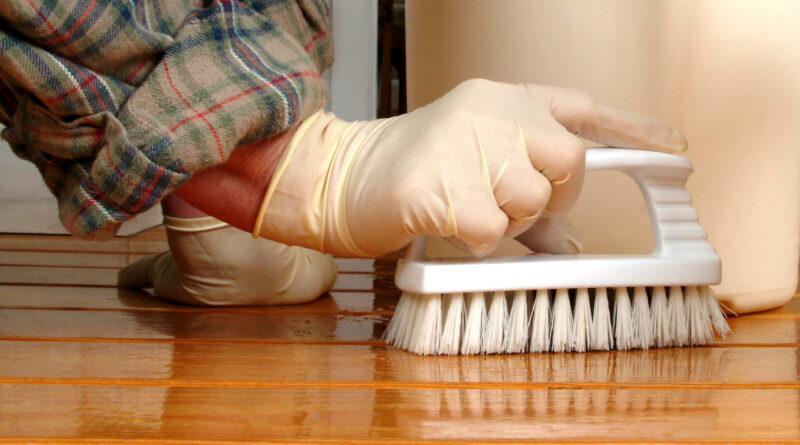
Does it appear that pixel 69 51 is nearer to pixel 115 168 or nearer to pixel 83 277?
pixel 115 168

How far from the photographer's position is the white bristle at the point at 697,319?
0.66m

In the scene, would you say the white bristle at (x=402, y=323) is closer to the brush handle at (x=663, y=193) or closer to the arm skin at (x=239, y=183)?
the brush handle at (x=663, y=193)

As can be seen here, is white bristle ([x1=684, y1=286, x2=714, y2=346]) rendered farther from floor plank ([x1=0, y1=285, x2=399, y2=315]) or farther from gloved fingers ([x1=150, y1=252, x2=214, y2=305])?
gloved fingers ([x1=150, y1=252, x2=214, y2=305])

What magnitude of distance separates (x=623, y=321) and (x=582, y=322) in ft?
0.12

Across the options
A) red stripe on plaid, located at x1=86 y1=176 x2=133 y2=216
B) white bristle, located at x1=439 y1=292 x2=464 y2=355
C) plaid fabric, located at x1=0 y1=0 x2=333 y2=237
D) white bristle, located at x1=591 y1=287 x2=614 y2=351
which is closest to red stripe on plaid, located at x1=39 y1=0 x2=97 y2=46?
plaid fabric, located at x1=0 y1=0 x2=333 y2=237

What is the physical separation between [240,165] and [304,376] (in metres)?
0.19

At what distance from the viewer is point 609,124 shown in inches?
26.4

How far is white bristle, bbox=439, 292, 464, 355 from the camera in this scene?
624 mm

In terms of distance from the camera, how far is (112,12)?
58 centimetres

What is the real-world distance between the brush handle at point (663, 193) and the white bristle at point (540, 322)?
0.34ft

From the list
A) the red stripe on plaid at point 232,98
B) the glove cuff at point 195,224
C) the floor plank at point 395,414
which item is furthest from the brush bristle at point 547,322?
the glove cuff at point 195,224

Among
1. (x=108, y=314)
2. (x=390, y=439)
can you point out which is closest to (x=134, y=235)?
(x=108, y=314)

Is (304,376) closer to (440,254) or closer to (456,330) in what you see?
(456,330)

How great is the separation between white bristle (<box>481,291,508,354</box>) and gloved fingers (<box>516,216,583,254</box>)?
10 centimetres
